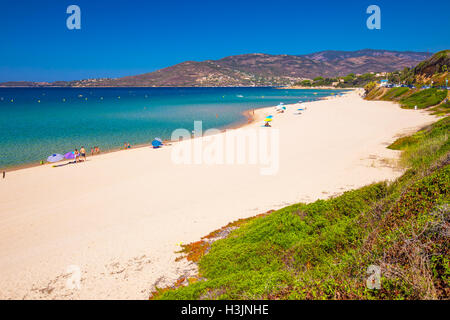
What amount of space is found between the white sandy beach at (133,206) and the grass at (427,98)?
22.9 meters

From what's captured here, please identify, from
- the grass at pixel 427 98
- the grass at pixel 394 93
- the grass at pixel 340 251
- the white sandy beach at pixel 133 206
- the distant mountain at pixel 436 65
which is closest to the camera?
the grass at pixel 340 251

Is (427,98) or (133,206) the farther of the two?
(427,98)

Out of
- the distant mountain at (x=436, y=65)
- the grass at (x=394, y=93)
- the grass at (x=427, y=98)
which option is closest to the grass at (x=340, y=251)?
the grass at (x=427, y=98)

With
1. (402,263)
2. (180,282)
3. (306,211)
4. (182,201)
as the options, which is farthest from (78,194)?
(402,263)

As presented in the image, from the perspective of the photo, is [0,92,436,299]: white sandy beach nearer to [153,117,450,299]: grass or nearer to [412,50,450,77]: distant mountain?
[153,117,450,299]: grass

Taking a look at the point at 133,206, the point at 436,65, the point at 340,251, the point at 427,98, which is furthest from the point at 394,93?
the point at 340,251

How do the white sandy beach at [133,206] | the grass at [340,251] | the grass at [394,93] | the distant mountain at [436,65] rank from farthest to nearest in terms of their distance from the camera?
the grass at [394,93]
the distant mountain at [436,65]
the white sandy beach at [133,206]
the grass at [340,251]

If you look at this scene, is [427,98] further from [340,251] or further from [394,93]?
[340,251]

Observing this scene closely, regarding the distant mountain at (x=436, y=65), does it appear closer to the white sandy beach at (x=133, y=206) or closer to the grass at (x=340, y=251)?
the white sandy beach at (x=133, y=206)

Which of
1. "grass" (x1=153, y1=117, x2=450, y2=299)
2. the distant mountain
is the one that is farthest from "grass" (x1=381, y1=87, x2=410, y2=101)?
"grass" (x1=153, y1=117, x2=450, y2=299)

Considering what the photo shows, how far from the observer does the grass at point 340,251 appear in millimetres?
3459

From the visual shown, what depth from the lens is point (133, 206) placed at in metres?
12.3

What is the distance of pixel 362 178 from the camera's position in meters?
13.6

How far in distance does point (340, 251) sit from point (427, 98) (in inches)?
1823
